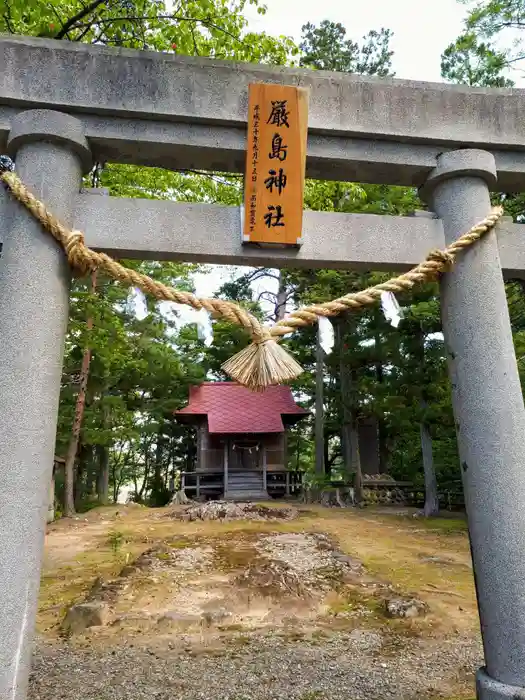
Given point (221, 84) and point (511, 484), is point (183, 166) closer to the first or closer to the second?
point (221, 84)

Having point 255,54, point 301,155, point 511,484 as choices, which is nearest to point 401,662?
point 511,484

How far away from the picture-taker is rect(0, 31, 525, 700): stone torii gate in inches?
87.8

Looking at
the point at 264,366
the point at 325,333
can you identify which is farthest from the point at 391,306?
the point at 264,366

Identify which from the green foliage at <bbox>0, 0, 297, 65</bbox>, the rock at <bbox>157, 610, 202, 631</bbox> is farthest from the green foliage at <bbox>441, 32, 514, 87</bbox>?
the rock at <bbox>157, 610, 202, 631</bbox>

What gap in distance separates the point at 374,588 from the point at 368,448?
1361cm

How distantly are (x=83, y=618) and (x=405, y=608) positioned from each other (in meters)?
3.33

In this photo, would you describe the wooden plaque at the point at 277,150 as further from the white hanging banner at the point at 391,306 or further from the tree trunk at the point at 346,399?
the tree trunk at the point at 346,399

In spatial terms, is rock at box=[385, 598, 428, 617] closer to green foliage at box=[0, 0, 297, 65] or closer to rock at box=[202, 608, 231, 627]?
rock at box=[202, 608, 231, 627]

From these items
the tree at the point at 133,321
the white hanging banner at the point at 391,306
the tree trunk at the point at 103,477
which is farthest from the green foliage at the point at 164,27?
the tree trunk at the point at 103,477

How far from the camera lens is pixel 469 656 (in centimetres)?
419

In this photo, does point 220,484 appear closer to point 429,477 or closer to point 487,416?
point 429,477

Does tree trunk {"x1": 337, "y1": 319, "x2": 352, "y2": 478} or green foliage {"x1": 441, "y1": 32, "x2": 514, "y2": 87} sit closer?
green foliage {"x1": 441, "y1": 32, "x2": 514, "y2": 87}

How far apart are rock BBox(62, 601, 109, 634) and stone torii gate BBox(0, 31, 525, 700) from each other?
3.14 meters

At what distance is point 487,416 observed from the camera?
8.20 ft
